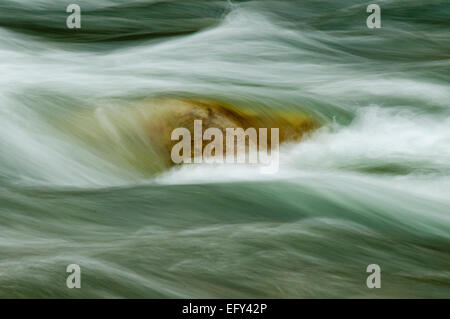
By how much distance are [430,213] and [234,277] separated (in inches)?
75.1

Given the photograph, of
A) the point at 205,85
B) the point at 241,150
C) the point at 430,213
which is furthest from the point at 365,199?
the point at 205,85

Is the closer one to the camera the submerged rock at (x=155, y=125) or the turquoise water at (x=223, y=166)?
the turquoise water at (x=223, y=166)

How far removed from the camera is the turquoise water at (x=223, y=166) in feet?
16.6

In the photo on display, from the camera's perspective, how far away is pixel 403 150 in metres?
7.32

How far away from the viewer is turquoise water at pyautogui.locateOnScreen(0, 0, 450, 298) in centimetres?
505

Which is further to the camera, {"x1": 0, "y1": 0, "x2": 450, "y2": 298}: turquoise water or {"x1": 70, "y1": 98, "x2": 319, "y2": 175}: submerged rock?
{"x1": 70, "y1": 98, "x2": 319, "y2": 175}: submerged rock

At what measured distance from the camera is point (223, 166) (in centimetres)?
673

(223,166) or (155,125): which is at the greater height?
(155,125)

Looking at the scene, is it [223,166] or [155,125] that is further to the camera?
[155,125]
